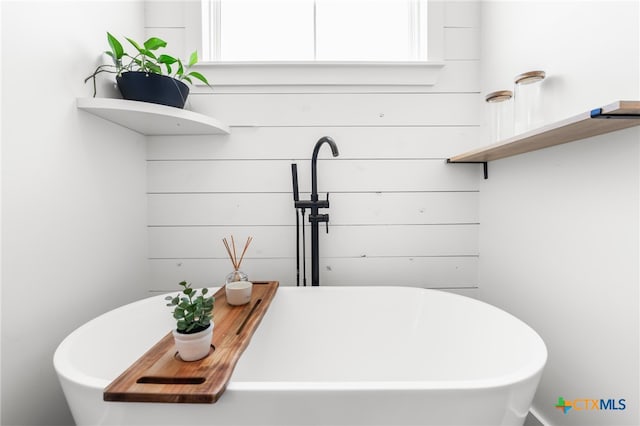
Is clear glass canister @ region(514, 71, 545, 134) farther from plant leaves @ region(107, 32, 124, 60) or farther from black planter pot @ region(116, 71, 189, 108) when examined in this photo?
plant leaves @ region(107, 32, 124, 60)

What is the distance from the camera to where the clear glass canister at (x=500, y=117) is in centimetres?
121

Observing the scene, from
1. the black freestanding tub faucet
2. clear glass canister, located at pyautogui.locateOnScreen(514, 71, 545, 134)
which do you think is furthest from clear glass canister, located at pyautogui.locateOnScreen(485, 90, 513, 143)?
the black freestanding tub faucet

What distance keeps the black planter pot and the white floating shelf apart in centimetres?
4

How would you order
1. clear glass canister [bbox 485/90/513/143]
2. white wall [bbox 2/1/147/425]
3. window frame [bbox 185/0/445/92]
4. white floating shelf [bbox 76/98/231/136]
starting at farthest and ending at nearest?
window frame [bbox 185/0/445/92]
clear glass canister [bbox 485/90/513/143]
white floating shelf [bbox 76/98/231/136]
white wall [bbox 2/1/147/425]

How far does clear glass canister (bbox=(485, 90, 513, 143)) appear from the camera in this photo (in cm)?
121

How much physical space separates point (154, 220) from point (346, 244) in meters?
0.89

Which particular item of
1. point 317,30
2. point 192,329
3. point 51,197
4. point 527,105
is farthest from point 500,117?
point 51,197

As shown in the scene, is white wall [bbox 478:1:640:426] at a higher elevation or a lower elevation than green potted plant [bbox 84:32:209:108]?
lower

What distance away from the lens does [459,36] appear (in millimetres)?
1489

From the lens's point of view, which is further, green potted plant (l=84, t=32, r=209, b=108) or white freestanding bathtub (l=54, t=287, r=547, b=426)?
green potted plant (l=84, t=32, r=209, b=108)

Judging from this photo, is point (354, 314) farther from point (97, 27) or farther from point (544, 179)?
point (97, 27)

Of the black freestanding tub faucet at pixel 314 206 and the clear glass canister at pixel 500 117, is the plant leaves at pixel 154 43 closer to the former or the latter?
the black freestanding tub faucet at pixel 314 206

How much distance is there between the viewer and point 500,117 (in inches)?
49.1

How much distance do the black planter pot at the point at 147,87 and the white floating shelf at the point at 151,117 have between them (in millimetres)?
38
